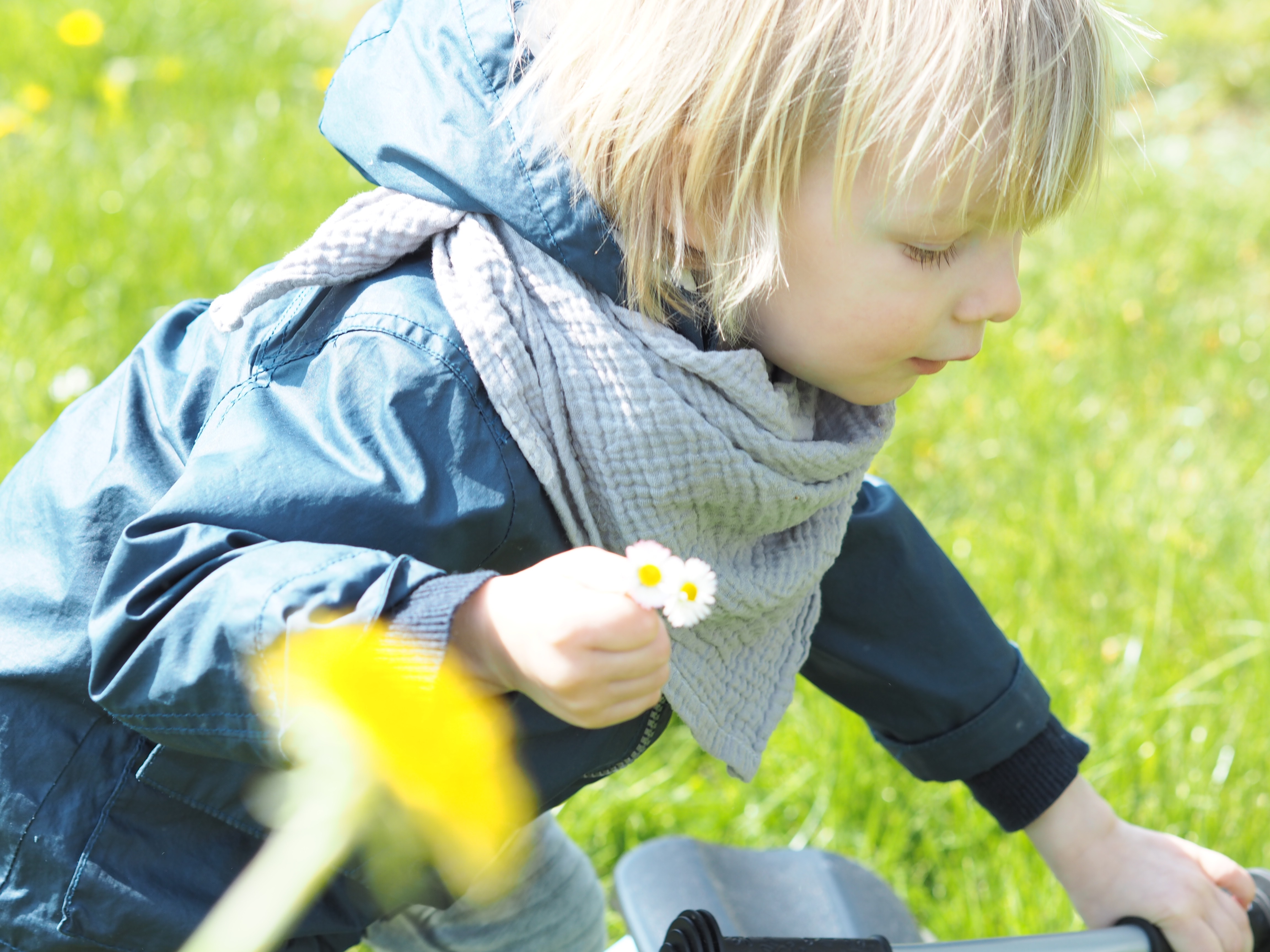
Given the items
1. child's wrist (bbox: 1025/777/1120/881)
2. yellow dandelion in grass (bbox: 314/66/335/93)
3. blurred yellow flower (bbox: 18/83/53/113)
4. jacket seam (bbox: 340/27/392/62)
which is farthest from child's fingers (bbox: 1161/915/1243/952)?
blurred yellow flower (bbox: 18/83/53/113)

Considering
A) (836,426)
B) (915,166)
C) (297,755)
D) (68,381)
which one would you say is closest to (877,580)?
(836,426)

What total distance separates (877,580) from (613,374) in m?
0.52

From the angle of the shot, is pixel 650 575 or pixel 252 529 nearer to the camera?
pixel 650 575

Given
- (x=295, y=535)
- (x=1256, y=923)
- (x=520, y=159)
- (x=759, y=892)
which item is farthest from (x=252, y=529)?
(x=1256, y=923)

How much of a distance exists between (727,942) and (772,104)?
0.68 m

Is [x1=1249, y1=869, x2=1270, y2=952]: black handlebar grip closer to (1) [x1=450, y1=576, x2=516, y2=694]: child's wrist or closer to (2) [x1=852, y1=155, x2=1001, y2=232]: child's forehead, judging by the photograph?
(2) [x1=852, y1=155, x2=1001, y2=232]: child's forehead

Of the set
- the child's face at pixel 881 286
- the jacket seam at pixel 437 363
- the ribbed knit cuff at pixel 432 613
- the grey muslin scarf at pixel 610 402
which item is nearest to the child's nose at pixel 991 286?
the child's face at pixel 881 286

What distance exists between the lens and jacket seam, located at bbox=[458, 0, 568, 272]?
44.1 inches

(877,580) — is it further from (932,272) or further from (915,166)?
(915,166)

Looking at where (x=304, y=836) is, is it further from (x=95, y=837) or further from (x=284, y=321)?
(x=284, y=321)

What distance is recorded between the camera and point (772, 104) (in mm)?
1102

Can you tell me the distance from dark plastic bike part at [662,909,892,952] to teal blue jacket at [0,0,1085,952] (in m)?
0.23

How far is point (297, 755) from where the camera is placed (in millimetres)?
939

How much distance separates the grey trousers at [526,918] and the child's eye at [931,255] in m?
0.81
